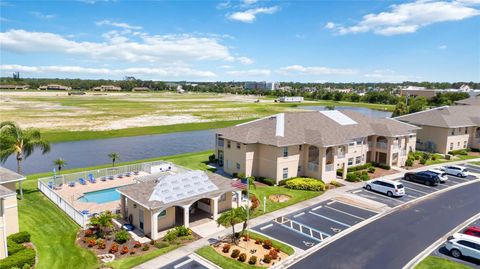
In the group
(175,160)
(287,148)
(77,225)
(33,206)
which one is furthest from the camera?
(175,160)

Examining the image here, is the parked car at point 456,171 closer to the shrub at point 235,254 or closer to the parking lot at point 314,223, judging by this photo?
the parking lot at point 314,223

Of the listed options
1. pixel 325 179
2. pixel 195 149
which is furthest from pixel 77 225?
pixel 195 149

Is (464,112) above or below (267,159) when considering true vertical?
above

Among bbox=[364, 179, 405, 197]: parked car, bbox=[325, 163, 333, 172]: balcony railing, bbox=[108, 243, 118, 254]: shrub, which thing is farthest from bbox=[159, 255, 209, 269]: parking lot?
bbox=[364, 179, 405, 197]: parked car

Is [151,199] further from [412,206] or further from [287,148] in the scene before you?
[412,206]

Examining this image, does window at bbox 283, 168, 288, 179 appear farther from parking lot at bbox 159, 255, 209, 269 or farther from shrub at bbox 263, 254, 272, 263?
parking lot at bbox 159, 255, 209, 269

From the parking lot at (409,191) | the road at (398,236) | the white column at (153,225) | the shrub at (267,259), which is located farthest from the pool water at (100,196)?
the parking lot at (409,191)
